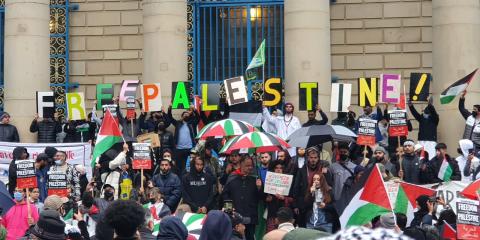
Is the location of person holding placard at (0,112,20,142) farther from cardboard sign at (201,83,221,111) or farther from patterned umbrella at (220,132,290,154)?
patterned umbrella at (220,132,290,154)

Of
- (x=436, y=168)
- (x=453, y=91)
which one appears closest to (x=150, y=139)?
(x=436, y=168)

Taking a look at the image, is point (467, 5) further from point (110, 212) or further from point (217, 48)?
point (110, 212)

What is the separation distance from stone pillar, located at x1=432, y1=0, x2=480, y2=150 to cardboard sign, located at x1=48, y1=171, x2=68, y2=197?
30.5 ft

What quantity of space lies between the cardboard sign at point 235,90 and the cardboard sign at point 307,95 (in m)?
1.06

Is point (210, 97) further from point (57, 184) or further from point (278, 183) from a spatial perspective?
point (57, 184)

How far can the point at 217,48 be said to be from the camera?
27500 millimetres

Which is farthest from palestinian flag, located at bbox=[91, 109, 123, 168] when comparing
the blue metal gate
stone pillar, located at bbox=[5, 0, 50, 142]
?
the blue metal gate

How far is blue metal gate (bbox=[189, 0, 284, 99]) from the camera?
2733cm

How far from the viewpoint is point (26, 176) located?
1781 cm

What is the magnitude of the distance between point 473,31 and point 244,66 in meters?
5.13

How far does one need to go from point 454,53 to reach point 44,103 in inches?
315

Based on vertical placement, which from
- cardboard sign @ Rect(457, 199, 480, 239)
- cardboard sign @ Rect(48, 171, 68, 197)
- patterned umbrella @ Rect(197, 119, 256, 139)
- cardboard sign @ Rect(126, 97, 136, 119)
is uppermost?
cardboard sign @ Rect(126, 97, 136, 119)

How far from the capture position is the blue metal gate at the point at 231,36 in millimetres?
27328

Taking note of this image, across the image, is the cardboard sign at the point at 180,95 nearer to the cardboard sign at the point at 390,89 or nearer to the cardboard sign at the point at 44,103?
the cardboard sign at the point at 44,103
